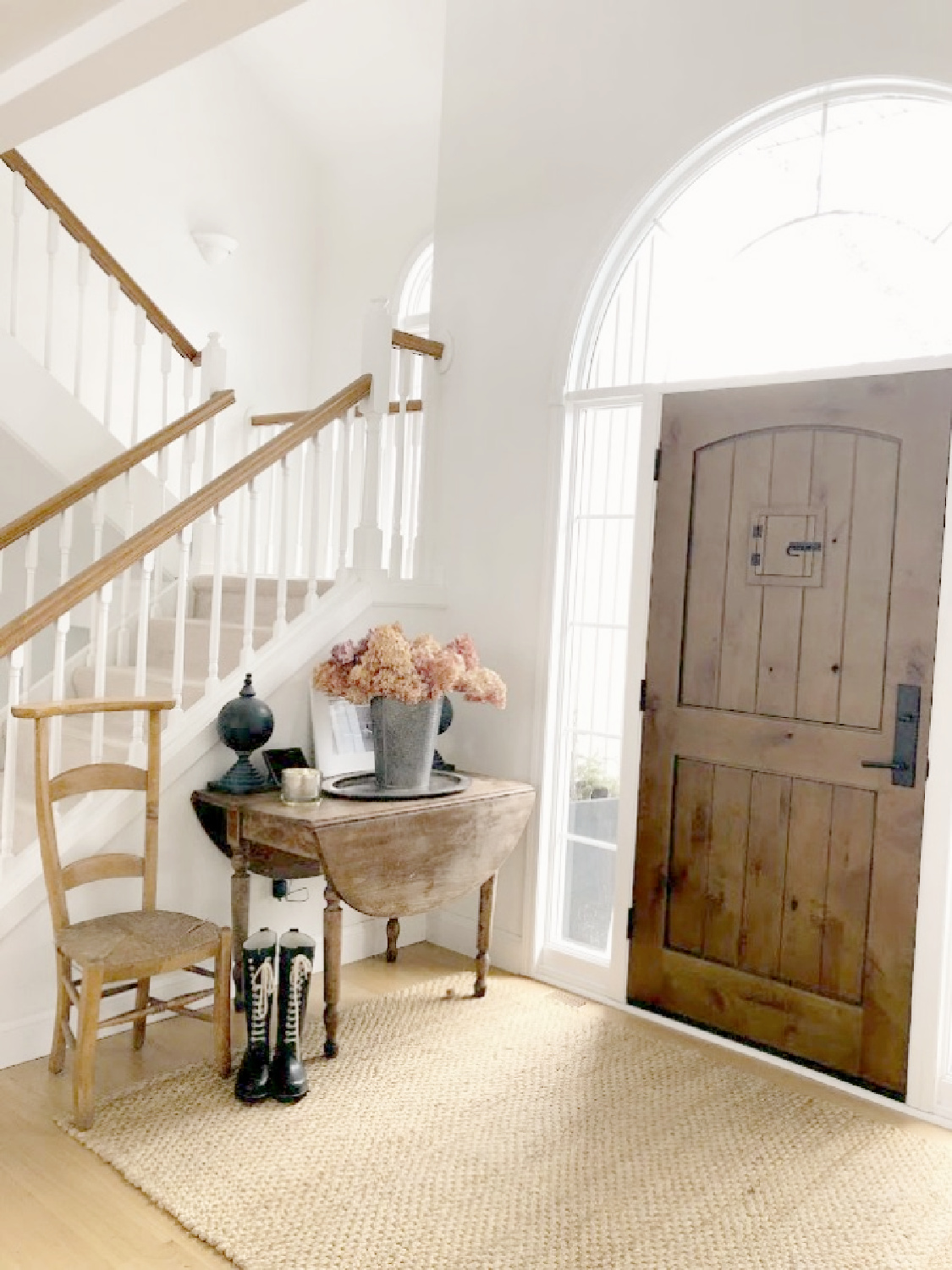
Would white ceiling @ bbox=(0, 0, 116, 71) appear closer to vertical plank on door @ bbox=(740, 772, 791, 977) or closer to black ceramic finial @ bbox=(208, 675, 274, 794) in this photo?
black ceramic finial @ bbox=(208, 675, 274, 794)

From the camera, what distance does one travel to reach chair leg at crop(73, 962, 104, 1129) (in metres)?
2.46

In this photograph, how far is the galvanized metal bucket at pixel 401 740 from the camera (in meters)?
3.20

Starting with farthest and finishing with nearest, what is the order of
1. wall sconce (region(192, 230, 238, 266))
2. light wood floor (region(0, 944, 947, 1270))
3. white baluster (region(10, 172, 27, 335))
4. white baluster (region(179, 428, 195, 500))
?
wall sconce (region(192, 230, 238, 266)) → white baluster (region(179, 428, 195, 500)) → white baluster (region(10, 172, 27, 335)) → light wood floor (region(0, 944, 947, 1270))

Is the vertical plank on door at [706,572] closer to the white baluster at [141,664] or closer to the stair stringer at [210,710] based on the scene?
the stair stringer at [210,710]

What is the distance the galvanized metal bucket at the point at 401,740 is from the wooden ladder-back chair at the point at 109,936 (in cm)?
62

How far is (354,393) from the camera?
3.61m

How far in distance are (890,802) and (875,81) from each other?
1.91 metres

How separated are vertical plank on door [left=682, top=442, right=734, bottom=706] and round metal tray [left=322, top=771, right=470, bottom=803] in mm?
758

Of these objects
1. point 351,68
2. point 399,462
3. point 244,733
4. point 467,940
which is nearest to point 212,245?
point 351,68

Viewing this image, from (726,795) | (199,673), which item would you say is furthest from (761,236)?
(199,673)

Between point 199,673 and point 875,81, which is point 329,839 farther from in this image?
point 875,81

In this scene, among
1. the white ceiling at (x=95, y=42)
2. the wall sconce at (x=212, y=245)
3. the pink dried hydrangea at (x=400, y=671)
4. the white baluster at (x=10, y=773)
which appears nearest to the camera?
the white ceiling at (x=95, y=42)

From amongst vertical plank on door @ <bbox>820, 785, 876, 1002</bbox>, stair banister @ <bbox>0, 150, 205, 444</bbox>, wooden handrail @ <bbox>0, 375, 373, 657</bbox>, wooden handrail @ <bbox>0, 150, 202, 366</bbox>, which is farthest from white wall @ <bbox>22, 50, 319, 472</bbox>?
vertical plank on door @ <bbox>820, 785, 876, 1002</bbox>

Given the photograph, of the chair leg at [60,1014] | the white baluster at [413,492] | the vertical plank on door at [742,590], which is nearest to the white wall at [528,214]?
the white baluster at [413,492]
